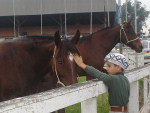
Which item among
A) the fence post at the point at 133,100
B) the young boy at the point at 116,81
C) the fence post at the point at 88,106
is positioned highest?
the young boy at the point at 116,81

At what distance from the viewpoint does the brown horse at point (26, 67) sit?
4.31m

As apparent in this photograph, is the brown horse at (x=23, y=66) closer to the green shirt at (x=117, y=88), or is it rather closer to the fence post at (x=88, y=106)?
the green shirt at (x=117, y=88)

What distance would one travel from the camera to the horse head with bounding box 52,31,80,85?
13.3 feet

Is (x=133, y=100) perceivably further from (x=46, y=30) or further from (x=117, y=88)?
(x=46, y=30)

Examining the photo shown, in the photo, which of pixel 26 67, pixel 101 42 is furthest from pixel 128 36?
pixel 26 67

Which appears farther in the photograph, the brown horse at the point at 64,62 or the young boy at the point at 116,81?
the brown horse at the point at 64,62

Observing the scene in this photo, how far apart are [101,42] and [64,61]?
3.31 metres

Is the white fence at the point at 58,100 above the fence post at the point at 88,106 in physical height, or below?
above

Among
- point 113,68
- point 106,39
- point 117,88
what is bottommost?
point 117,88

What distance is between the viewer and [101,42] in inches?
291

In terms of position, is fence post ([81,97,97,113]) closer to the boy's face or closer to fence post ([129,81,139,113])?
the boy's face

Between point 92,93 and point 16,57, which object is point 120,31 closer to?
point 16,57

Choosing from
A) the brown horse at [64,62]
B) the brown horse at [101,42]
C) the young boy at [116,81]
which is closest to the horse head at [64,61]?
the brown horse at [64,62]

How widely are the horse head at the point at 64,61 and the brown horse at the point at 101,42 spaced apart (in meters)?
2.17
